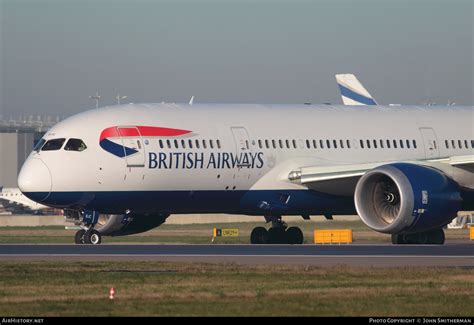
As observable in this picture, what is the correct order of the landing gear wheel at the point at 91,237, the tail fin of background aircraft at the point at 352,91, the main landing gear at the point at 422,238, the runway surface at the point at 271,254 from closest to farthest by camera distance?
the runway surface at the point at 271,254
the landing gear wheel at the point at 91,237
the main landing gear at the point at 422,238
the tail fin of background aircraft at the point at 352,91

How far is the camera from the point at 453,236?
6116cm

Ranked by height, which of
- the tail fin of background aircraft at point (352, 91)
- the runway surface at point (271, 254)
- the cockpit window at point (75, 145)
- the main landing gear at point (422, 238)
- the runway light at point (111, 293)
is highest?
the tail fin of background aircraft at point (352, 91)

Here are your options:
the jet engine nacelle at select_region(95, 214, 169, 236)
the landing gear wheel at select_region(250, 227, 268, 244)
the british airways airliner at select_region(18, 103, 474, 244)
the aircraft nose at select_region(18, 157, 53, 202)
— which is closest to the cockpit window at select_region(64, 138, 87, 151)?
the british airways airliner at select_region(18, 103, 474, 244)

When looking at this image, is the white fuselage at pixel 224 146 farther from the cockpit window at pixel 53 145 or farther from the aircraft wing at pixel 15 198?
the aircraft wing at pixel 15 198

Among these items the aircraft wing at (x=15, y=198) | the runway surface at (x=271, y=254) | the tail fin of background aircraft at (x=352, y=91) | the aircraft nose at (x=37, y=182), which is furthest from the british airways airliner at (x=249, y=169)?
the aircraft wing at (x=15, y=198)

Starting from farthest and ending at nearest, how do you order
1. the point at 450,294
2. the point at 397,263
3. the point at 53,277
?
1. the point at 397,263
2. the point at 53,277
3. the point at 450,294

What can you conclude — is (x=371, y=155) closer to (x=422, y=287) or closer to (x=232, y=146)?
(x=232, y=146)

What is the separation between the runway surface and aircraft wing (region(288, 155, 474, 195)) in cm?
360

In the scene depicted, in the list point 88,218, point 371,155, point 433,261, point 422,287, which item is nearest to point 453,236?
point 371,155

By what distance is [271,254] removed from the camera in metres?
36.8

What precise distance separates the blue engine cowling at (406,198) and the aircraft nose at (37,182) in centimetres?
1031

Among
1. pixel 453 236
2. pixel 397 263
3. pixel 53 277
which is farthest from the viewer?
pixel 453 236

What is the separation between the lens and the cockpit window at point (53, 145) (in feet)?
143

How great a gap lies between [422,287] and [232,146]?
1960 centimetres
